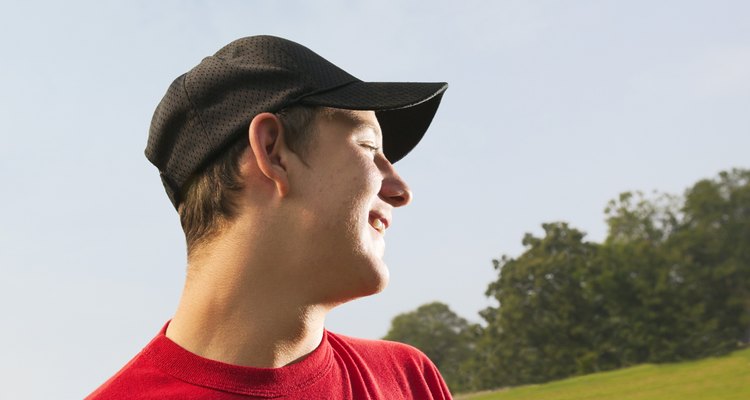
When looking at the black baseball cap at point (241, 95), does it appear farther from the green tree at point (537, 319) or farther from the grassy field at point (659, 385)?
the green tree at point (537, 319)


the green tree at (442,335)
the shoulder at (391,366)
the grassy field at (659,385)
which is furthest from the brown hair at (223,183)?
the green tree at (442,335)

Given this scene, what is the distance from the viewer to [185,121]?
220cm

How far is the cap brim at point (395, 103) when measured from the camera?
204 centimetres

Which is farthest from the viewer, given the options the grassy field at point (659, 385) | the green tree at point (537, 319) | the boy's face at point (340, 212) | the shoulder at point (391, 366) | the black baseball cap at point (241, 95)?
the green tree at point (537, 319)

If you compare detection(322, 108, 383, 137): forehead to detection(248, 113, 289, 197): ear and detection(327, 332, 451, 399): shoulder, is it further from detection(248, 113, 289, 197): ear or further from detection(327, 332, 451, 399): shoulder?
detection(327, 332, 451, 399): shoulder

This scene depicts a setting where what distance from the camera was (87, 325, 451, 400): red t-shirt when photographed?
2006mm

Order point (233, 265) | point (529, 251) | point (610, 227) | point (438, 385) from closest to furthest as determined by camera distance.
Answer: point (233, 265) < point (438, 385) < point (529, 251) < point (610, 227)

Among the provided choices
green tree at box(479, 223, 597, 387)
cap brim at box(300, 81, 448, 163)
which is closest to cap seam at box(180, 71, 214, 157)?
cap brim at box(300, 81, 448, 163)

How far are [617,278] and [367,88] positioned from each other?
3997 cm

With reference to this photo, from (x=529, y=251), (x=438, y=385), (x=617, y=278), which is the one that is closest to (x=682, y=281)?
(x=617, y=278)

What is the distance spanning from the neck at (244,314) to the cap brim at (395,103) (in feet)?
1.39

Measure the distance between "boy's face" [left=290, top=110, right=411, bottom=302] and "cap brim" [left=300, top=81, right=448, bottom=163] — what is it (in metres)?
0.05

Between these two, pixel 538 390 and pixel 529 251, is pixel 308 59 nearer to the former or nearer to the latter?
pixel 538 390

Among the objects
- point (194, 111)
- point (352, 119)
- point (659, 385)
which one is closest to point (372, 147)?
point (352, 119)
